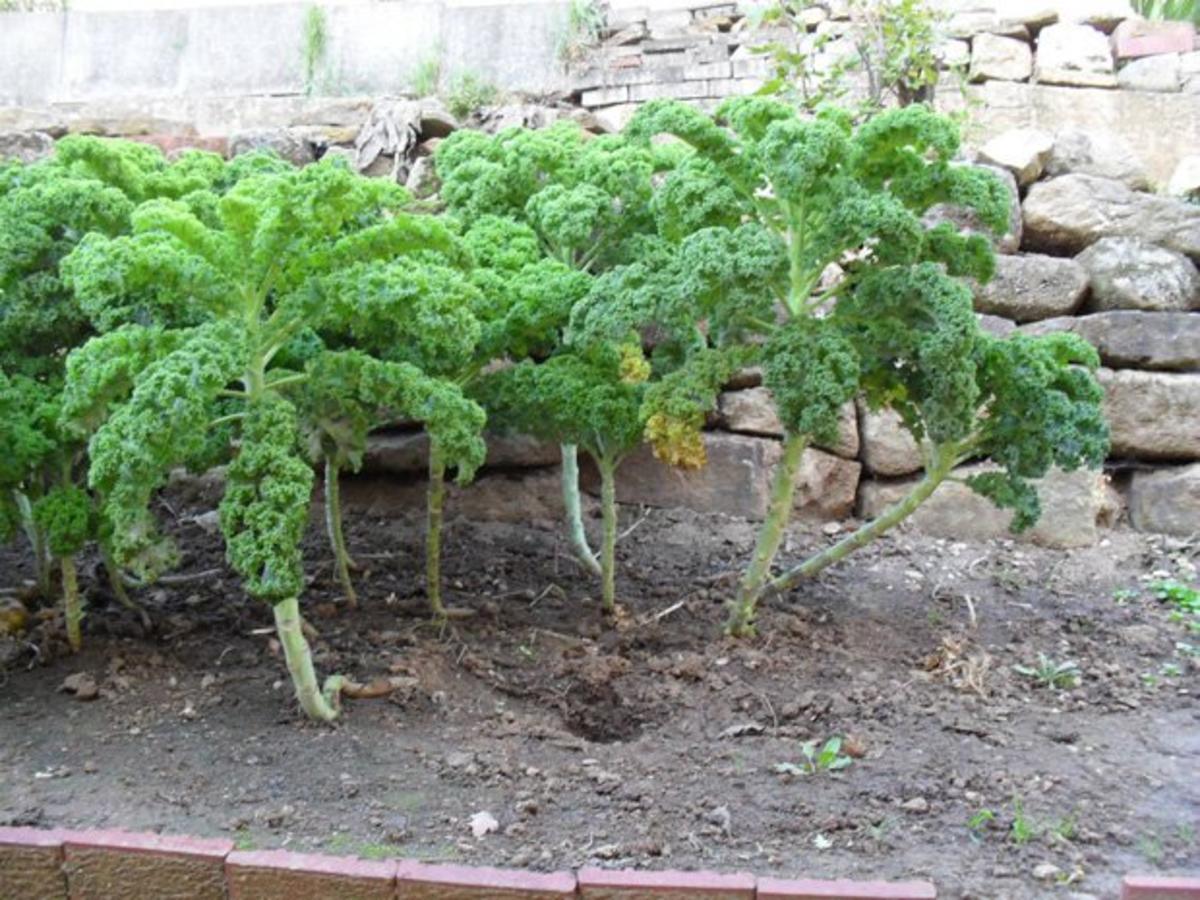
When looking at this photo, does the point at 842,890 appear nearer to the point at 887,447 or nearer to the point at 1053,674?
the point at 1053,674

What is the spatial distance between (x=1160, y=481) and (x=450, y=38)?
538cm

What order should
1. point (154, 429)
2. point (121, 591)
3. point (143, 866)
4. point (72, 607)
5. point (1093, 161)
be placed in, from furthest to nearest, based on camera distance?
point (1093, 161), point (121, 591), point (72, 607), point (154, 429), point (143, 866)

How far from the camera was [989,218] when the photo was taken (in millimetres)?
4395

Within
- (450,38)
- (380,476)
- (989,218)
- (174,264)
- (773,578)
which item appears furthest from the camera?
(450,38)

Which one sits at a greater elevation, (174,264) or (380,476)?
(174,264)

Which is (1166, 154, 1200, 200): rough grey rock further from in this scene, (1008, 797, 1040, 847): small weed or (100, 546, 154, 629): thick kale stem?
(100, 546, 154, 629): thick kale stem

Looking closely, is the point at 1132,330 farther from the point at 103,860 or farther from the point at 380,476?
the point at 103,860

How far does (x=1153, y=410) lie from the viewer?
6297mm

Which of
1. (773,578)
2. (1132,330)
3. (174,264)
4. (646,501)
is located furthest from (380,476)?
(1132,330)

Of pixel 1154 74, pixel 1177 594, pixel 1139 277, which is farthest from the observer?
pixel 1154 74

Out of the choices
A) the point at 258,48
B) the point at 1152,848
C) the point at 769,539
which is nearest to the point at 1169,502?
the point at 769,539

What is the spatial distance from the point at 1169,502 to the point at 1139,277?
3.93 ft

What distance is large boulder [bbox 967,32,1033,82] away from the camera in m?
8.09

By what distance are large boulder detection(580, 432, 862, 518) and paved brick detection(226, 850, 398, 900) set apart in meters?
3.12
